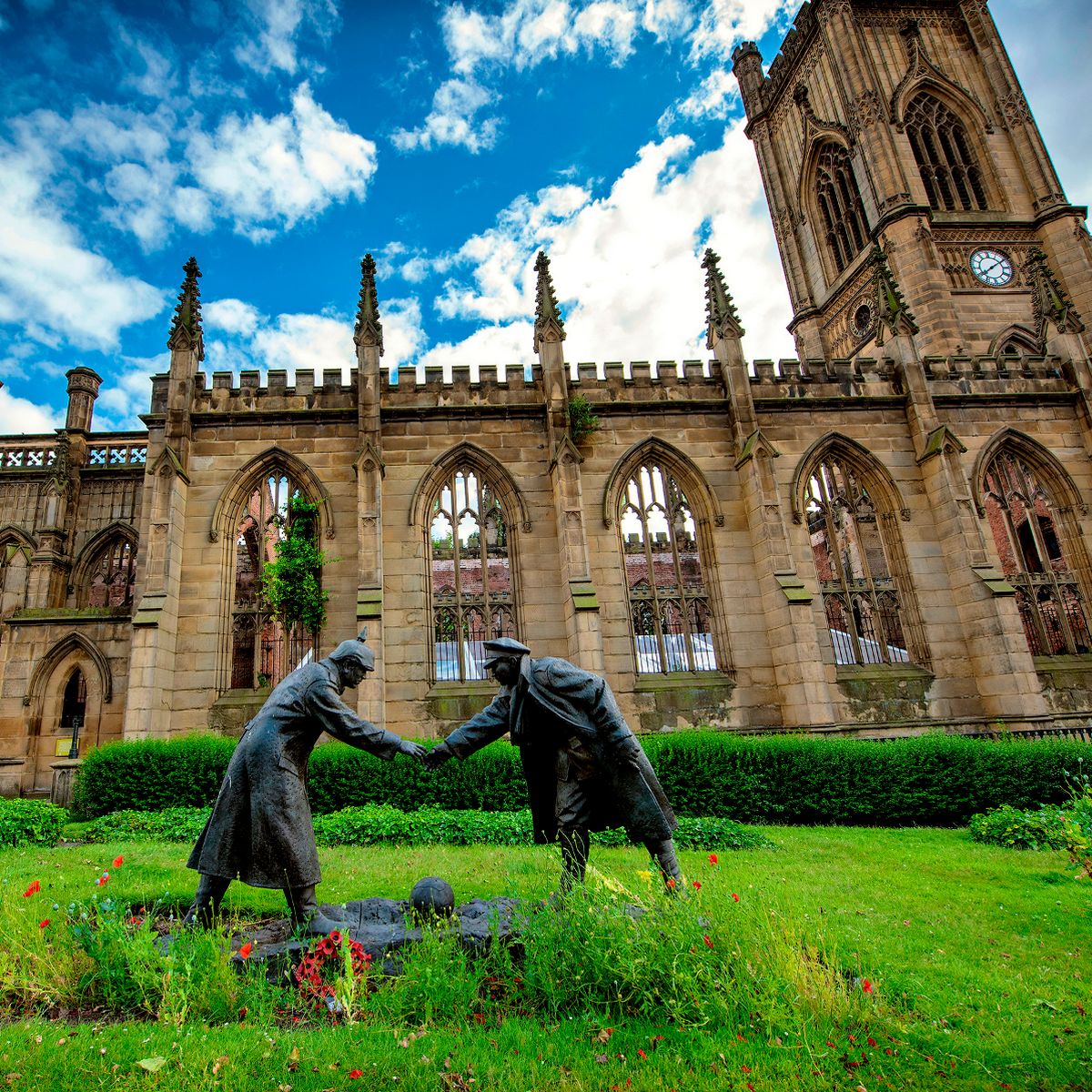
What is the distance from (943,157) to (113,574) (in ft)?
118

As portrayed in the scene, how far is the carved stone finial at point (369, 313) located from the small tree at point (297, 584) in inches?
193

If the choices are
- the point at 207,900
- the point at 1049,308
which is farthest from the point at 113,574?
the point at 1049,308

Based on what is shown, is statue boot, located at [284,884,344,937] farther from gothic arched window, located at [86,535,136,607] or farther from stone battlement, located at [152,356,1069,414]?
gothic arched window, located at [86,535,136,607]

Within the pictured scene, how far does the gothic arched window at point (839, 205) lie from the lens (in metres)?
31.0

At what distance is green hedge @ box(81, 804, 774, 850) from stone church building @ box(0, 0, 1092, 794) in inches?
137

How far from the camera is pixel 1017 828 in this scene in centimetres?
998

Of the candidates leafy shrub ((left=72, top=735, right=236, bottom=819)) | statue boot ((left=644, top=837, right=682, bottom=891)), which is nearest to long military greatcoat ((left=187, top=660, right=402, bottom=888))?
statue boot ((left=644, top=837, right=682, bottom=891))

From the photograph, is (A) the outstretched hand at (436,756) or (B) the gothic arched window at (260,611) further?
(B) the gothic arched window at (260,611)

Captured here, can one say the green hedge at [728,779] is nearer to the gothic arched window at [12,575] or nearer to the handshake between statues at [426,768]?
the handshake between statues at [426,768]

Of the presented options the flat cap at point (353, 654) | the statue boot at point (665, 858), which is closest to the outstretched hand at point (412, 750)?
the flat cap at point (353, 654)

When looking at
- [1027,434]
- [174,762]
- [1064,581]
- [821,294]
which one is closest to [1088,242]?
[821,294]

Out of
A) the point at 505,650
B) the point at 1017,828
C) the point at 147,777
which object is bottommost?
the point at 1017,828

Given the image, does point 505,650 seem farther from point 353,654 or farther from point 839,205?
point 839,205

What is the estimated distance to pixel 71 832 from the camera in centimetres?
1080
